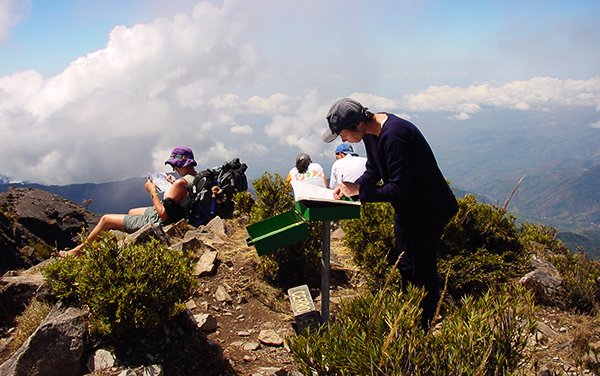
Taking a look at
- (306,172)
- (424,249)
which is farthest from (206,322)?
(306,172)

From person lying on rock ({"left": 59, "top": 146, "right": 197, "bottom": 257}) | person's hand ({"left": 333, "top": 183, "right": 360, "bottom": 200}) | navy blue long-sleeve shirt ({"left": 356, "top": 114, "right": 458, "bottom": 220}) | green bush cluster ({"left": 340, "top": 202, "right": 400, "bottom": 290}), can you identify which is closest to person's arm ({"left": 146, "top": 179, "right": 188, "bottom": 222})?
person lying on rock ({"left": 59, "top": 146, "right": 197, "bottom": 257})

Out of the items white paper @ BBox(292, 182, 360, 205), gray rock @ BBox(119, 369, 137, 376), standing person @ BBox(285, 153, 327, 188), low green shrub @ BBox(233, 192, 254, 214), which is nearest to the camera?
white paper @ BBox(292, 182, 360, 205)

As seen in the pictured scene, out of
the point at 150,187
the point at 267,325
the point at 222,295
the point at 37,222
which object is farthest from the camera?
the point at 37,222

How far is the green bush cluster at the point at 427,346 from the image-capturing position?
1.66 m

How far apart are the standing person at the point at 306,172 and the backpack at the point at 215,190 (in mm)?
1332

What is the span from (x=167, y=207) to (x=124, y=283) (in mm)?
3972

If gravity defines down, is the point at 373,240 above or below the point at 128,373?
above

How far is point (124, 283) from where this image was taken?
105 inches

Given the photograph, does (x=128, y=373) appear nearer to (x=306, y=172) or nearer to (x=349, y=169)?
(x=349, y=169)

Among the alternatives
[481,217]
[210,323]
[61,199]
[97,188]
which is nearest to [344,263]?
[481,217]

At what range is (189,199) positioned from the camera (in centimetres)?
698

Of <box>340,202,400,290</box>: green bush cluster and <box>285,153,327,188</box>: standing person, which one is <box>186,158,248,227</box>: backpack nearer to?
<box>285,153,327,188</box>: standing person

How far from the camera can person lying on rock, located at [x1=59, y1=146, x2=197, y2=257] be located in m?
6.27

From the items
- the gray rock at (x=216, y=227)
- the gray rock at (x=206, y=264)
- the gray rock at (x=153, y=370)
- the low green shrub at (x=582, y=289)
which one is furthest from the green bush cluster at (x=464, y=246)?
the gray rock at (x=153, y=370)
